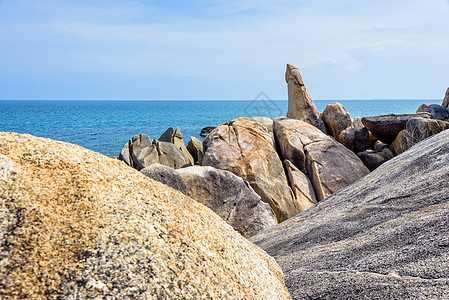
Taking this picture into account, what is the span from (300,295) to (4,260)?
3512 millimetres

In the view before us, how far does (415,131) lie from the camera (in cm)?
1579

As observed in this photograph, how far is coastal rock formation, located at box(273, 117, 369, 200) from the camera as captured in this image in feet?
45.8

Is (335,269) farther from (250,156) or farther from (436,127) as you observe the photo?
(436,127)

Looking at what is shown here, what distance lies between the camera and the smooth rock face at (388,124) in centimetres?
1712

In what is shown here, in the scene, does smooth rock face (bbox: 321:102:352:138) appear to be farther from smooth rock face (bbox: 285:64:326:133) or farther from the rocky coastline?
the rocky coastline

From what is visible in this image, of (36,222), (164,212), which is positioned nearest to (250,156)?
(164,212)

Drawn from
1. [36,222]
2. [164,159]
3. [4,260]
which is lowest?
[164,159]

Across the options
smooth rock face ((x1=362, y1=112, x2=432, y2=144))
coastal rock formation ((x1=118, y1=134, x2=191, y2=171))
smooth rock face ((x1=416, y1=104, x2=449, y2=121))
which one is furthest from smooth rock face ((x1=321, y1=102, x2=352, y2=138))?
coastal rock formation ((x1=118, y1=134, x2=191, y2=171))

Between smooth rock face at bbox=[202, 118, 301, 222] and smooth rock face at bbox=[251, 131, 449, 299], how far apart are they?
182 inches

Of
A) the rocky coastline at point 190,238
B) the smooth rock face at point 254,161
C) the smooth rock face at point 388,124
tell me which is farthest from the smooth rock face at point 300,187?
the smooth rock face at point 388,124

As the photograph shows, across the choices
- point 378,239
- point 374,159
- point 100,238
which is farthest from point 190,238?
point 374,159

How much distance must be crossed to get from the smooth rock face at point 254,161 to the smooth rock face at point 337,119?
6.19 meters

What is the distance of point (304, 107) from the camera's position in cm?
2202

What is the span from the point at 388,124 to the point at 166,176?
12.3 metres
